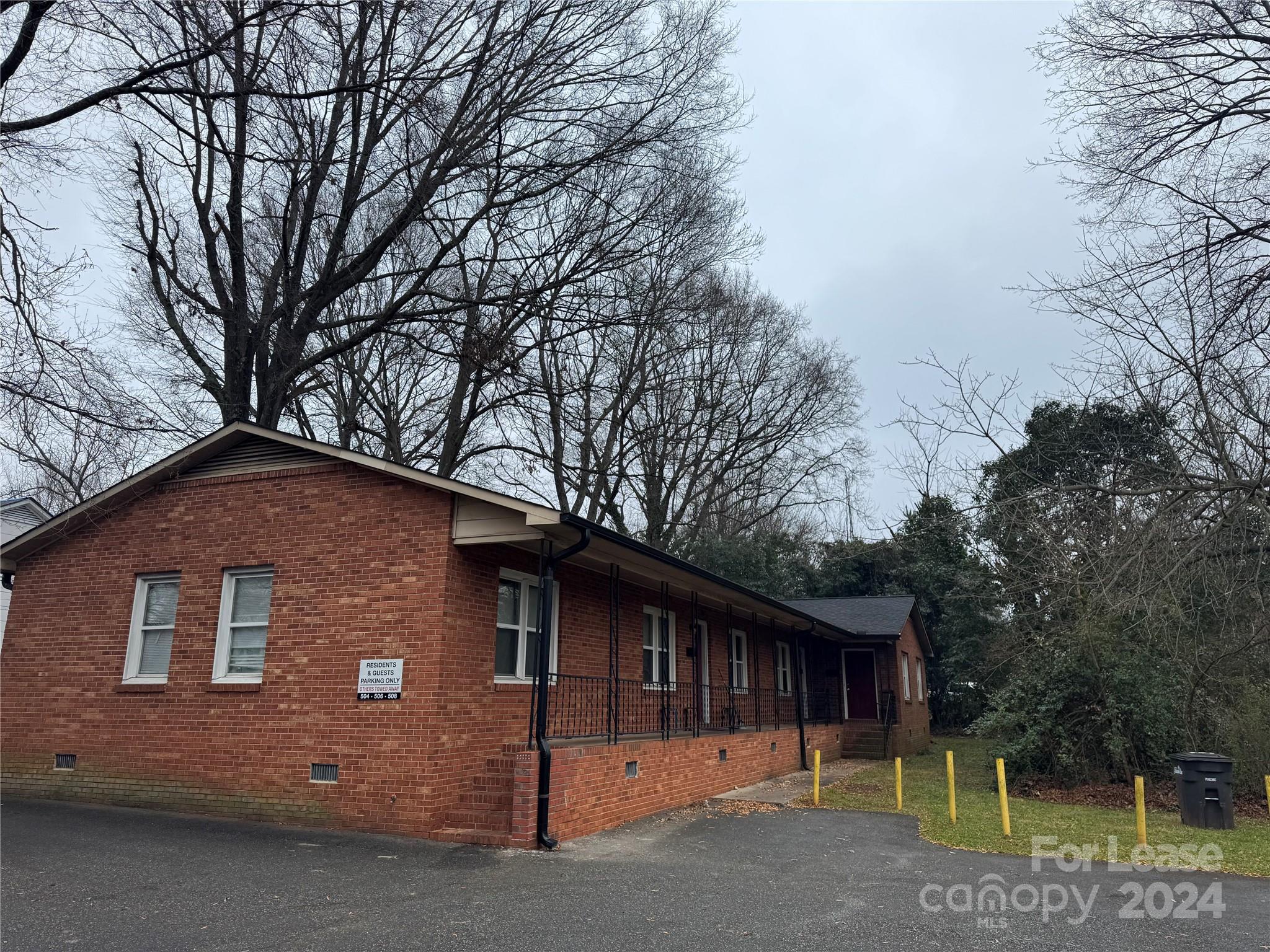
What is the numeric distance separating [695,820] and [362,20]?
491 inches

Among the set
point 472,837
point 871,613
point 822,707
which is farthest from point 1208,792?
point 871,613

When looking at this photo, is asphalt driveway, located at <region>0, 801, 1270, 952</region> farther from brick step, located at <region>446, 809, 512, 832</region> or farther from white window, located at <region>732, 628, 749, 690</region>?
white window, located at <region>732, 628, 749, 690</region>

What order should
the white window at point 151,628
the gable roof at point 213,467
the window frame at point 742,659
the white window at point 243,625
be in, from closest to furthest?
the gable roof at point 213,467 < the white window at point 243,625 < the white window at point 151,628 < the window frame at point 742,659

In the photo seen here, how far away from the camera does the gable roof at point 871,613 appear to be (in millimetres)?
24625

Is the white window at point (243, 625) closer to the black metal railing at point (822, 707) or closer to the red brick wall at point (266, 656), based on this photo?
the red brick wall at point (266, 656)

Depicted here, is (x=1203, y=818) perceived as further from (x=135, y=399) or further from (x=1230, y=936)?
(x=135, y=399)

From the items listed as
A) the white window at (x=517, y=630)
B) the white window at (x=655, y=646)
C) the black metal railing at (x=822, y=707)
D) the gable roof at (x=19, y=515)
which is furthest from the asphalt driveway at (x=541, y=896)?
the gable roof at (x=19, y=515)

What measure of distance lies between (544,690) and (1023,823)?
6.79 meters

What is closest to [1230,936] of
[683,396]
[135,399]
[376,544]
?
[376,544]

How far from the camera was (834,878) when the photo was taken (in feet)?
26.0

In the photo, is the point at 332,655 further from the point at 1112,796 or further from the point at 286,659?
the point at 1112,796

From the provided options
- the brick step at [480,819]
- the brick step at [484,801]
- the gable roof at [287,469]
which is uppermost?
the gable roof at [287,469]

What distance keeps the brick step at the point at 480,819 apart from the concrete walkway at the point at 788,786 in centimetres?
524

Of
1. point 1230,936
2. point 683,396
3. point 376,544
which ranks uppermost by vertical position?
point 683,396
